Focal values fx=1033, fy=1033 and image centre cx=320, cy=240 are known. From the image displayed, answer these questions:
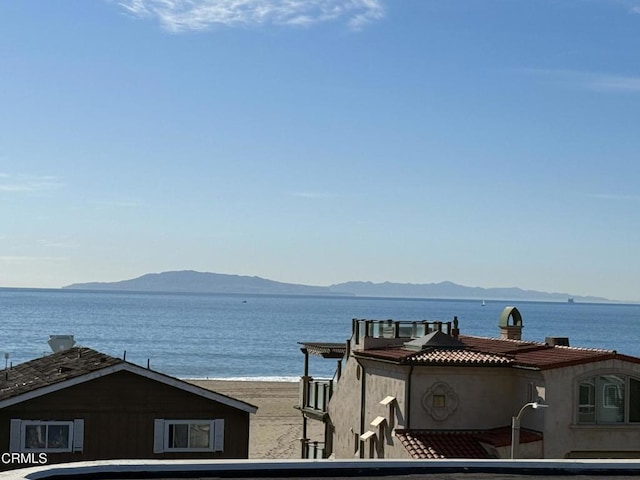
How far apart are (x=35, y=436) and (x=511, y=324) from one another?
59.3 feet

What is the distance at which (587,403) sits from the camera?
28297mm

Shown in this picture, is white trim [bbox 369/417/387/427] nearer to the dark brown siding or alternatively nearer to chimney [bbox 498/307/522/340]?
the dark brown siding

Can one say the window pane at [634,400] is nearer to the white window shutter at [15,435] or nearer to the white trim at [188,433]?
the white trim at [188,433]

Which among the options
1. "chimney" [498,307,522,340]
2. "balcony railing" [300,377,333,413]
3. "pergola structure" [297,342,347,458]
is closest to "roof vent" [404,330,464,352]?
"pergola structure" [297,342,347,458]

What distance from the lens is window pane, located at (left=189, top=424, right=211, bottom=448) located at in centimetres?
2605

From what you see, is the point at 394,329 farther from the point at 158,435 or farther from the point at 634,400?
the point at 158,435

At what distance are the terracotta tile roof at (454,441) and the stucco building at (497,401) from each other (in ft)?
0.10

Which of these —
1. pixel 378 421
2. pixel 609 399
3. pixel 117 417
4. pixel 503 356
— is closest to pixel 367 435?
pixel 378 421

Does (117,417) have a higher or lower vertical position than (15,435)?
higher

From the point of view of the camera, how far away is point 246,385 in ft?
320

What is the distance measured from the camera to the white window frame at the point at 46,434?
24.9 m

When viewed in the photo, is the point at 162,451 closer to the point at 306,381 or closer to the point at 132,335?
the point at 306,381

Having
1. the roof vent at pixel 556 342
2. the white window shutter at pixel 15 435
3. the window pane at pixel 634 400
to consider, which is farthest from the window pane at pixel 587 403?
the white window shutter at pixel 15 435

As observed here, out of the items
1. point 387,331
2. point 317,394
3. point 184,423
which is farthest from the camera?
point 317,394
